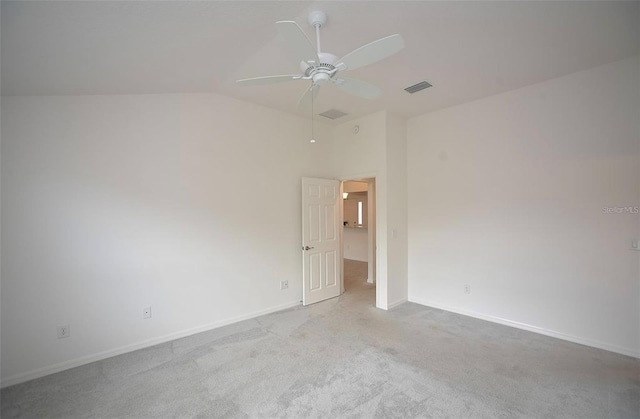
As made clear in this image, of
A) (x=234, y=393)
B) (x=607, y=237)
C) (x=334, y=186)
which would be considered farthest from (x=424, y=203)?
(x=234, y=393)

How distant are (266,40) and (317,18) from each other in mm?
527

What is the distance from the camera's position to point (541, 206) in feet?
10.6

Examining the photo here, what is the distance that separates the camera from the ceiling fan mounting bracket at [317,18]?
1964mm

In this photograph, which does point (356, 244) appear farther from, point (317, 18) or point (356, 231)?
point (317, 18)

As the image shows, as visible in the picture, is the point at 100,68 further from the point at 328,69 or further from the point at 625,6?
the point at 625,6

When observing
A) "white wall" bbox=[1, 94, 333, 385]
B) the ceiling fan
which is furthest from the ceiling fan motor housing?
"white wall" bbox=[1, 94, 333, 385]

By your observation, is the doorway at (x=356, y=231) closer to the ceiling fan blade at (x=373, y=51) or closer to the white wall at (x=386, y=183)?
the white wall at (x=386, y=183)

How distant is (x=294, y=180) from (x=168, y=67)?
2.21 meters

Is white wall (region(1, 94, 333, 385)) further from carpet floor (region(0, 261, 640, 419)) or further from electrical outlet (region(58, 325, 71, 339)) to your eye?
carpet floor (region(0, 261, 640, 419))

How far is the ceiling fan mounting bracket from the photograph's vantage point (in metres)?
1.96

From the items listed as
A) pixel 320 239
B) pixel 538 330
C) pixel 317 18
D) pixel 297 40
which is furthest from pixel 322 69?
pixel 538 330

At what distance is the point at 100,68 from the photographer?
228 centimetres

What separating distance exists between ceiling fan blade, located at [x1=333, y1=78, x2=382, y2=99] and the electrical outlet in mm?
3293

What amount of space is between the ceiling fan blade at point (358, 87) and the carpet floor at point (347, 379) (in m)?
2.39
